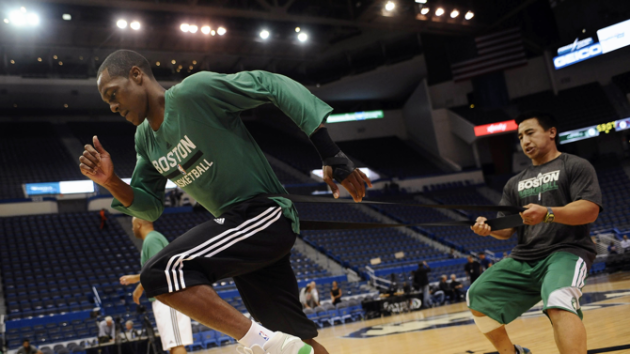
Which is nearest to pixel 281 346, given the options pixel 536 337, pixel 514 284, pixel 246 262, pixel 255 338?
pixel 255 338

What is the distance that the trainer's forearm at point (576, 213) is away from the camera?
8.39 feet

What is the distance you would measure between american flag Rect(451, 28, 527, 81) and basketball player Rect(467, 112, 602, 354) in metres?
22.9

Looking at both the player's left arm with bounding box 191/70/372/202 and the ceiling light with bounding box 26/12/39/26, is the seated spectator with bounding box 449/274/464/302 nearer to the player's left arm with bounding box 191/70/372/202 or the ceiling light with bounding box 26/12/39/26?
the player's left arm with bounding box 191/70/372/202

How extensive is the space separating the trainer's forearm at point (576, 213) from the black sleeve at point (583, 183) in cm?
6

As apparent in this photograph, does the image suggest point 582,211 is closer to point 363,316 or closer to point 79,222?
point 363,316

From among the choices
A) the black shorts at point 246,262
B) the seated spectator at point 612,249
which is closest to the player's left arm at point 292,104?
the black shorts at point 246,262

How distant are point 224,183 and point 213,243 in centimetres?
29

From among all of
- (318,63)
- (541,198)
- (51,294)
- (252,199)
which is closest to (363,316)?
(51,294)

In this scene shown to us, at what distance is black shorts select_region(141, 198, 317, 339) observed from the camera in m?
1.57

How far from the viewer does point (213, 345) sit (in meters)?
10.4

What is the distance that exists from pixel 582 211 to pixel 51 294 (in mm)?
12409

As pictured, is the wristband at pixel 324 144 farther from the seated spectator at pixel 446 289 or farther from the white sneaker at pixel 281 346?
the seated spectator at pixel 446 289

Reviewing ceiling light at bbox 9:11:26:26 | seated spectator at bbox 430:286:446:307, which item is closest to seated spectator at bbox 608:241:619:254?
seated spectator at bbox 430:286:446:307

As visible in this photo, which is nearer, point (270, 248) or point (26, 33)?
point (270, 248)
